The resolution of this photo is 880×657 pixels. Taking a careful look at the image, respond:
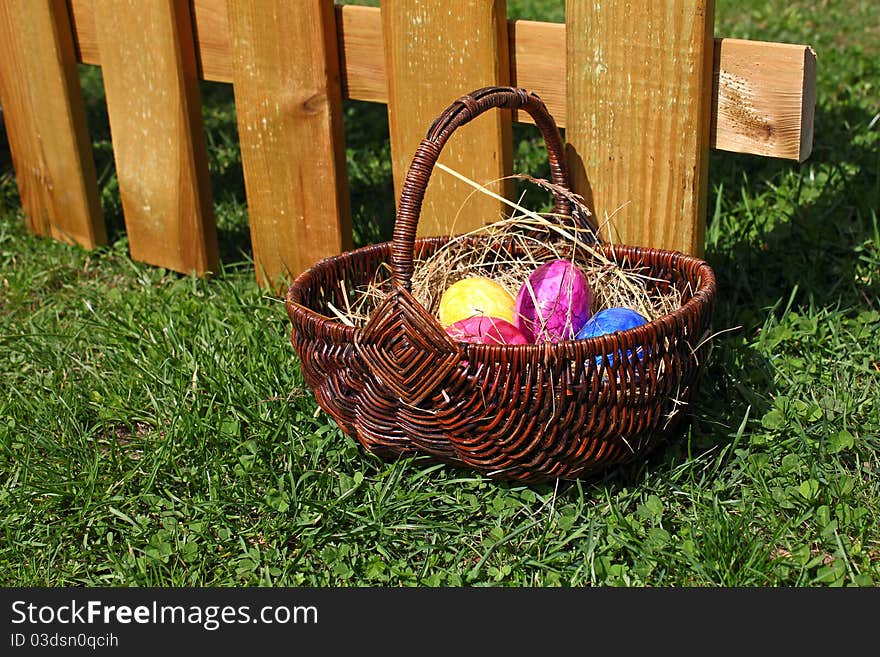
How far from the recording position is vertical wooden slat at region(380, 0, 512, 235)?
2564 millimetres

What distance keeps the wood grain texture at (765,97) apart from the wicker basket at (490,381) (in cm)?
32

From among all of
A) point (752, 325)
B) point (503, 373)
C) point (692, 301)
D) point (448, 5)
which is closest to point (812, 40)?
point (752, 325)

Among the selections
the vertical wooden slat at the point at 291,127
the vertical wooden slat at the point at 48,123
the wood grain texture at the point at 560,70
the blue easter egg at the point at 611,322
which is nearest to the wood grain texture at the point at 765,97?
the wood grain texture at the point at 560,70

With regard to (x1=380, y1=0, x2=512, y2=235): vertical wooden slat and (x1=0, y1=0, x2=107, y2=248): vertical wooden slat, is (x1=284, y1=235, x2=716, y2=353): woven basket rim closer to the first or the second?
(x1=380, y1=0, x2=512, y2=235): vertical wooden slat

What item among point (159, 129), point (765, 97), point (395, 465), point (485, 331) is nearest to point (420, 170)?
point (485, 331)

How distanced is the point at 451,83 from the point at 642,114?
495 mm

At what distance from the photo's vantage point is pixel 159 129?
3246 millimetres

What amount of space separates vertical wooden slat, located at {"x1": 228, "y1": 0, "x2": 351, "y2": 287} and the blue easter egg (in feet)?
3.18

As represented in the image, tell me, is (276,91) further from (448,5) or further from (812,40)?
(812,40)

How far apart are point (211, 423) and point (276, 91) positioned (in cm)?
96

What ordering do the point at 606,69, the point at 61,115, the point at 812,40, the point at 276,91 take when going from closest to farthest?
1. the point at 606,69
2. the point at 276,91
3. the point at 61,115
4. the point at 812,40

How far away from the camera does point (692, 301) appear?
2.17 metres

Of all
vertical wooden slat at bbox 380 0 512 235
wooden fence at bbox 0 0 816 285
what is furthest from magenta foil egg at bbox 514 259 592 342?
vertical wooden slat at bbox 380 0 512 235

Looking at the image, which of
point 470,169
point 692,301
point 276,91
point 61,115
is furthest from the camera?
point 61,115
